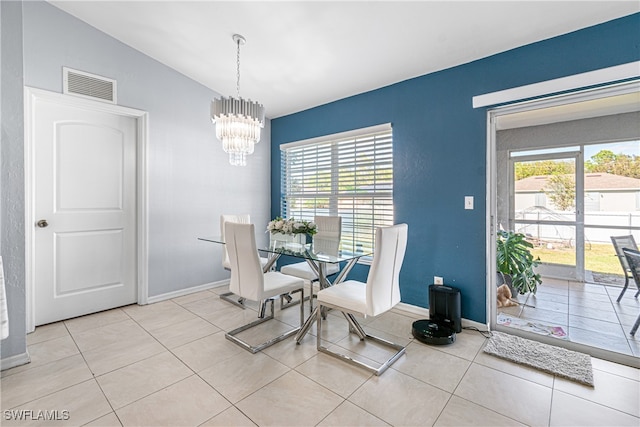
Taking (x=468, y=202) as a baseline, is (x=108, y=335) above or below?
below

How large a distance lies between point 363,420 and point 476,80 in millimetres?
2814

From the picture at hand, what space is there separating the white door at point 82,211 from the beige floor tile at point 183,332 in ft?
3.14

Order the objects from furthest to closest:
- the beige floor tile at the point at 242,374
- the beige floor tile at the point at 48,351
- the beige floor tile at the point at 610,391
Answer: the beige floor tile at the point at 48,351 < the beige floor tile at the point at 242,374 < the beige floor tile at the point at 610,391

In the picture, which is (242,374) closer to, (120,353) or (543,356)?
(120,353)

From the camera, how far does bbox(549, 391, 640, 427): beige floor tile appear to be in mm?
1545

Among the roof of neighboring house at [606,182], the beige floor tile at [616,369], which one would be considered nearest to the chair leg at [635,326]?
the beige floor tile at [616,369]

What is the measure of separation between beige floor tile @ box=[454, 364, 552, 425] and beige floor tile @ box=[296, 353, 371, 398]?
2.01 ft

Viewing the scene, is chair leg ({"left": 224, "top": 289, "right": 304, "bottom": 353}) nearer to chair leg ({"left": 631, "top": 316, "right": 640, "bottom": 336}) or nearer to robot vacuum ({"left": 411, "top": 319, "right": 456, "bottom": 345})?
robot vacuum ({"left": 411, "top": 319, "right": 456, "bottom": 345})

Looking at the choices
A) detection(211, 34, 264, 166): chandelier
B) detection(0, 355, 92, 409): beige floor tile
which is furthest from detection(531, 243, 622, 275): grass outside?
detection(0, 355, 92, 409): beige floor tile

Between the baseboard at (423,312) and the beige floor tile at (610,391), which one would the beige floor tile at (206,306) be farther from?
the beige floor tile at (610,391)

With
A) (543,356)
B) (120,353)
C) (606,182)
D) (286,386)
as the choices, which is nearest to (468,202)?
(606,182)

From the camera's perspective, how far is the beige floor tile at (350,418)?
154cm

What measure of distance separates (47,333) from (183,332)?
1175 mm

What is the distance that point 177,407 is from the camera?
1.66 metres
